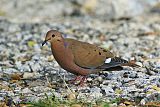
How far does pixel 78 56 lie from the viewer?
287 inches

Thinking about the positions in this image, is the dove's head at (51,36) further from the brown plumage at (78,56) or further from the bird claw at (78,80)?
the bird claw at (78,80)

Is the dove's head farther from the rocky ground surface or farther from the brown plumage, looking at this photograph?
the rocky ground surface

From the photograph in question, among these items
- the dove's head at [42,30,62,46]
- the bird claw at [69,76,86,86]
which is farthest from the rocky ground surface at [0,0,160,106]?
the dove's head at [42,30,62,46]

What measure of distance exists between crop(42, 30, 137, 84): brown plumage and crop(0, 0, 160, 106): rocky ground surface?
0.65 feet

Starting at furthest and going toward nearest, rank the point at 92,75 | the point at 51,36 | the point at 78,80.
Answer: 1. the point at 92,75
2. the point at 78,80
3. the point at 51,36

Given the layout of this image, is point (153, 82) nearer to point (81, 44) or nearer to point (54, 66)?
point (81, 44)

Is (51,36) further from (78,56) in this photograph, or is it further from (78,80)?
(78,80)

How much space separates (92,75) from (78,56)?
0.76 m

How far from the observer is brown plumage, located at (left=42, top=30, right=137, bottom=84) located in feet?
23.6

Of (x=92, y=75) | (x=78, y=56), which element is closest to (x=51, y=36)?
(x=78, y=56)

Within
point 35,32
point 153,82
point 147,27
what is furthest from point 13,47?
point 153,82

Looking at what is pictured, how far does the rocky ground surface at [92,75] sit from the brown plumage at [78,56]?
0.20 metres

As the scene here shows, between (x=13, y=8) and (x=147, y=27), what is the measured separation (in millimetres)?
4060

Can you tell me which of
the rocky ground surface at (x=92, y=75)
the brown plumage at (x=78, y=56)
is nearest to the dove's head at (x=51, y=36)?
the brown plumage at (x=78, y=56)
